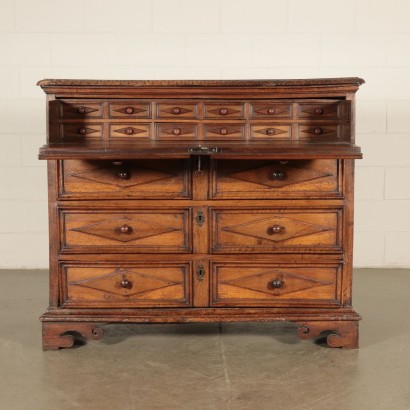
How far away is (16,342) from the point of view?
384 cm

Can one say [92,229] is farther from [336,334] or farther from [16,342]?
[336,334]

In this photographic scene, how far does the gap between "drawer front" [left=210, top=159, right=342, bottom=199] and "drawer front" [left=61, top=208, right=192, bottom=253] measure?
0.23 m

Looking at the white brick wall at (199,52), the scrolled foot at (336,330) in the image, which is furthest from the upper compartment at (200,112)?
the white brick wall at (199,52)

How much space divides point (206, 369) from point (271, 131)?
4.13 ft

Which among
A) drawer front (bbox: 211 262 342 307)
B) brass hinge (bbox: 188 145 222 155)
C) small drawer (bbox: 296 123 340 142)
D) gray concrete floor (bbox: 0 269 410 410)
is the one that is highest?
small drawer (bbox: 296 123 340 142)

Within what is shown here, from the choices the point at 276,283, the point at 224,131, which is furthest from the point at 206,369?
the point at 224,131

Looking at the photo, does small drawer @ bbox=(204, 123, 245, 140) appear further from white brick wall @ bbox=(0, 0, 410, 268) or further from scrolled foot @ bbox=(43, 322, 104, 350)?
white brick wall @ bbox=(0, 0, 410, 268)

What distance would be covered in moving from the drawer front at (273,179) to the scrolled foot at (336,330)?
2.03 feet

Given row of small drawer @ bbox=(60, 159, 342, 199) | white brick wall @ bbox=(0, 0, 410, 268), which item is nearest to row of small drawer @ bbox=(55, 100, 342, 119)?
row of small drawer @ bbox=(60, 159, 342, 199)

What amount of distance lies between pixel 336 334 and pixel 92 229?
128cm

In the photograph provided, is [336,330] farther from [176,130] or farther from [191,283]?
[176,130]

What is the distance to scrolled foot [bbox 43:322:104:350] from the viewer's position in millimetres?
3715

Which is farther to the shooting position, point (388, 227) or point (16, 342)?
point (388, 227)

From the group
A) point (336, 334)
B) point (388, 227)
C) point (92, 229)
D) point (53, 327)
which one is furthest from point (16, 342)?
point (388, 227)
